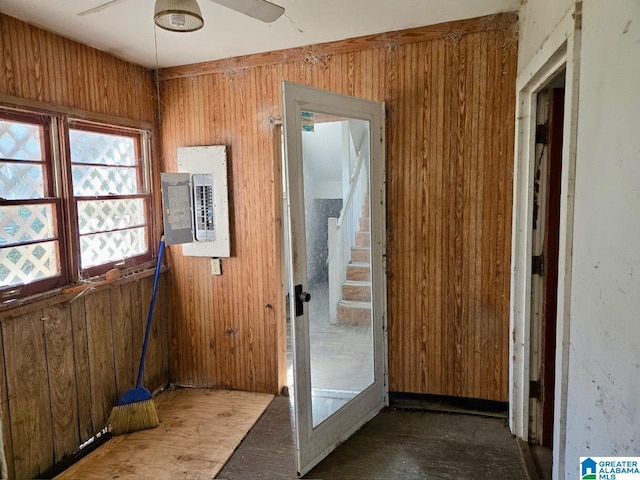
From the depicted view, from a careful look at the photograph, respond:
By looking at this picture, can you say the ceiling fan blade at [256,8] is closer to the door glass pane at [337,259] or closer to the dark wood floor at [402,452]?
the door glass pane at [337,259]

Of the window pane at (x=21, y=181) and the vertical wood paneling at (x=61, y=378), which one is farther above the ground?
the window pane at (x=21, y=181)

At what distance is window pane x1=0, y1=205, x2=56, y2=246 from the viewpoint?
2.18 metres

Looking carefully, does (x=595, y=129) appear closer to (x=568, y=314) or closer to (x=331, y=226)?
(x=568, y=314)

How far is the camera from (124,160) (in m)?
3.05

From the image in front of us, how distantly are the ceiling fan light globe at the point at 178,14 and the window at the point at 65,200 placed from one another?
1166 mm

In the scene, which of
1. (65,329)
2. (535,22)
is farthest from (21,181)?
(535,22)

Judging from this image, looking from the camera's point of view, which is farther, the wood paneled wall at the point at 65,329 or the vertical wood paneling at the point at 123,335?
the vertical wood paneling at the point at 123,335

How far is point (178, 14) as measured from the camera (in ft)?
5.33

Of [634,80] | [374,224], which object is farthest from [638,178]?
[374,224]

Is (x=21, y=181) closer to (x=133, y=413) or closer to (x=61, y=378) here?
(x=61, y=378)

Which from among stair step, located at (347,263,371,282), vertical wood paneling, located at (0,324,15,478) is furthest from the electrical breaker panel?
vertical wood paneling, located at (0,324,15,478)

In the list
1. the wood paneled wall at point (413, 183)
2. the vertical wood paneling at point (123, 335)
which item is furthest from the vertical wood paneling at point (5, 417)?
the wood paneled wall at point (413, 183)

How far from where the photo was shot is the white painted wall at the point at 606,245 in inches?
39.1

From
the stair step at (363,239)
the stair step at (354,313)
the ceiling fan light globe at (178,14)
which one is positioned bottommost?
the stair step at (354,313)
